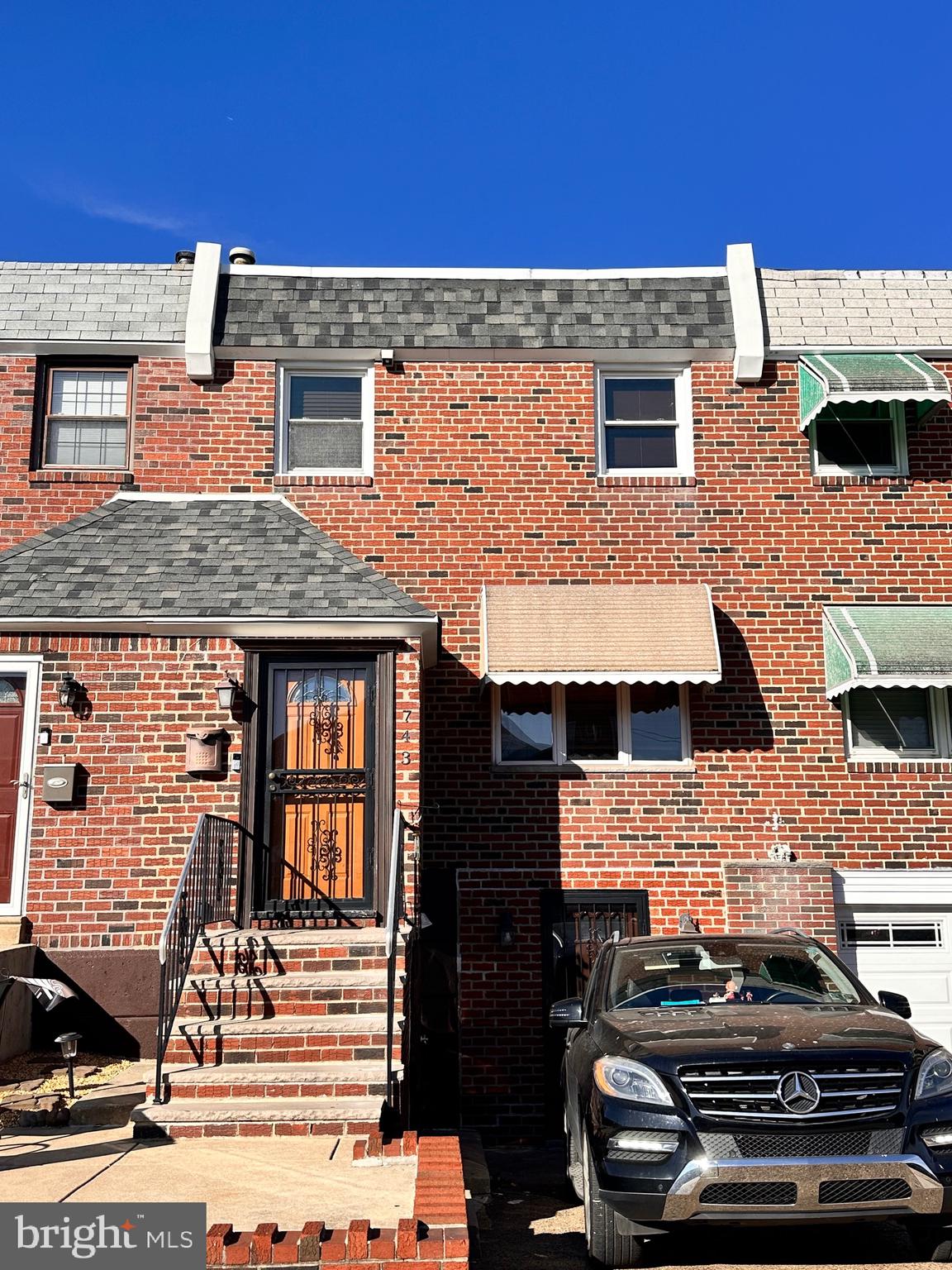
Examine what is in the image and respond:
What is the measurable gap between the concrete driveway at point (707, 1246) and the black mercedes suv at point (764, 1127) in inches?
10.6

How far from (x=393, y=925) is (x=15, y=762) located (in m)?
A: 4.10

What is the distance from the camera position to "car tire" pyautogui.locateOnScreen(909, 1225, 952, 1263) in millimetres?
5426

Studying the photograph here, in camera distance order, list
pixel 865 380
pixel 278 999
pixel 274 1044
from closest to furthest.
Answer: pixel 274 1044, pixel 278 999, pixel 865 380

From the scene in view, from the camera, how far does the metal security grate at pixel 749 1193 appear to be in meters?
5.09

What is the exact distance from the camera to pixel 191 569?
10688mm

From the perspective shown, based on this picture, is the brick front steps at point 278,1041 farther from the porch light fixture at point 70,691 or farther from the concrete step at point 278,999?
the porch light fixture at point 70,691

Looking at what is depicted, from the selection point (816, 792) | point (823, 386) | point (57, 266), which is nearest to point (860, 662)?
point (816, 792)

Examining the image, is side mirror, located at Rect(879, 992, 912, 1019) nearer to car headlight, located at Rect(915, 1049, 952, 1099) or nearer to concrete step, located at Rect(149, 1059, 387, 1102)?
car headlight, located at Rect(915, 1049, 952, 1099)

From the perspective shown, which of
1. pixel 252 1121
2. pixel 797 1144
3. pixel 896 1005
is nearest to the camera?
pixel 797 1144

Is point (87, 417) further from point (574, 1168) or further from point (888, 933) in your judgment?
point (888, 933)

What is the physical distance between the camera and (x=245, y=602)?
10.2m

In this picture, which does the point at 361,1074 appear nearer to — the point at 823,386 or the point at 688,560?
the point at 688,560

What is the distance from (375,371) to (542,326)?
5.82ft

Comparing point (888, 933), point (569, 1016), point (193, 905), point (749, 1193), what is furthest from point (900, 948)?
point (749, 1193)
